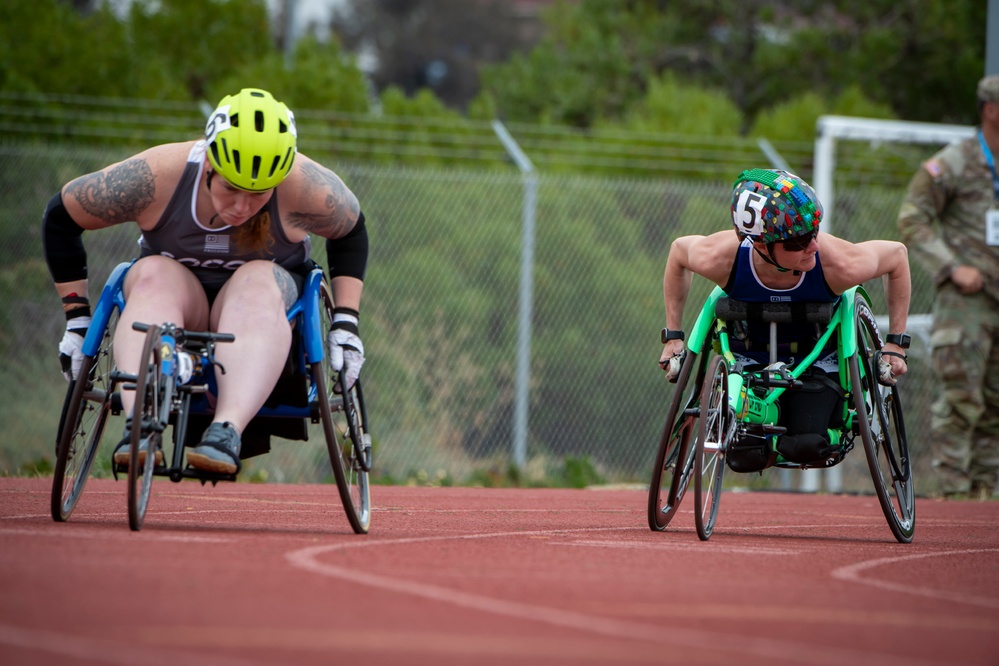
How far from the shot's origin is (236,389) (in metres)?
5.48

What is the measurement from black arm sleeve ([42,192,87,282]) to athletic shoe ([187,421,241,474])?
3.52 ft

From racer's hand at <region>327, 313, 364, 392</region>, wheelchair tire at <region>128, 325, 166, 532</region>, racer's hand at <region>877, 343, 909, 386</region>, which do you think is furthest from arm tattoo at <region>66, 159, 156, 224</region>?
racer's hand at <region>877, 343, 909, 386</region>

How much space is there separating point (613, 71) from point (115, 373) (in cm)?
1929

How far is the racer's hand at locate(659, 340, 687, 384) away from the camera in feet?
21.4

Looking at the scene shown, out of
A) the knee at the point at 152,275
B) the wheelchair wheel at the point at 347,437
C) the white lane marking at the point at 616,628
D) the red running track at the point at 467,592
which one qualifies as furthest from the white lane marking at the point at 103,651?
the knee at the point at 152,275

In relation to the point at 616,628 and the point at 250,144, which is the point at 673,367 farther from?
the point at 616,628

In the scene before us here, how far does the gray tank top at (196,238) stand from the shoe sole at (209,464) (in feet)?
3.13

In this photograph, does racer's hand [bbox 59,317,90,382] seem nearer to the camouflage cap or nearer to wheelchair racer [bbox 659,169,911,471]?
wheelchair racer [bbox 659,169,911,471]

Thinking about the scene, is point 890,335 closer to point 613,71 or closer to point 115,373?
point 115,373

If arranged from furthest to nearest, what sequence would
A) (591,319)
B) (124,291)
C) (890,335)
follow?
1. (591,319)
2. (890,335)
3. (124,291)

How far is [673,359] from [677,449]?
375 millimetres

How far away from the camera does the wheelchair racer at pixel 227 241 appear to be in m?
5.50

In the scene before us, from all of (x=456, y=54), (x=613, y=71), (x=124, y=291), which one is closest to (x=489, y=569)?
(x=124, y=291)

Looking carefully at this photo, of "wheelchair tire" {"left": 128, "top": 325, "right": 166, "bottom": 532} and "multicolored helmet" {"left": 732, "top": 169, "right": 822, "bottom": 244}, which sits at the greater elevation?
"multicolored helmet" {"left": 732, "top": 169, "right": 822, "bottom": 244}
